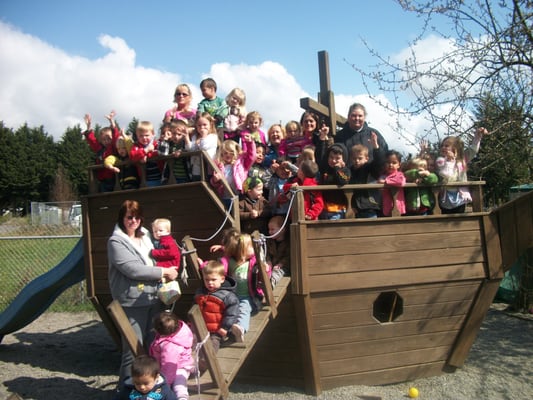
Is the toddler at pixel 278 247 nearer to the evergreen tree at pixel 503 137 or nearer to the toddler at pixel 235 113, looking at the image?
the toddler at pixel 235 113

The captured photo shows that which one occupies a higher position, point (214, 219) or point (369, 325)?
point (214, 219)

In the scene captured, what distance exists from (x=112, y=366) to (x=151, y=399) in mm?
3886

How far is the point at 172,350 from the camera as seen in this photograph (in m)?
4.27

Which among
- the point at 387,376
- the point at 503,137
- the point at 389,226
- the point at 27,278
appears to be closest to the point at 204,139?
the point at 389,226

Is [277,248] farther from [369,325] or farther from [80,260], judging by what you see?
[80,260]

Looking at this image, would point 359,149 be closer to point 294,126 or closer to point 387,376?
point 294,126

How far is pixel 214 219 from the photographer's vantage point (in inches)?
220

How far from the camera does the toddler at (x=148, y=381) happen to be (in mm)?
3984

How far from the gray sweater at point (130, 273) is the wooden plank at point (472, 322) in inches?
145

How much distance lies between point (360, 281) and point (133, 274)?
2.39m

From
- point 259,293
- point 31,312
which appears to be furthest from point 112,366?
point 259,293

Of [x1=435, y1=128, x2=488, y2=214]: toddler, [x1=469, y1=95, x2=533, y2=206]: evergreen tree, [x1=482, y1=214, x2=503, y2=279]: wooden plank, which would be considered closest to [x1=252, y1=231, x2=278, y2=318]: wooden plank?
[x1=435, y1=128, x2=488, y2=214]: toddler

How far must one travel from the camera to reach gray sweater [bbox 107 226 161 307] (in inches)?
178

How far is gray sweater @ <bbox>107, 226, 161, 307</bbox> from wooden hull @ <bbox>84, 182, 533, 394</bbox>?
1.06m
